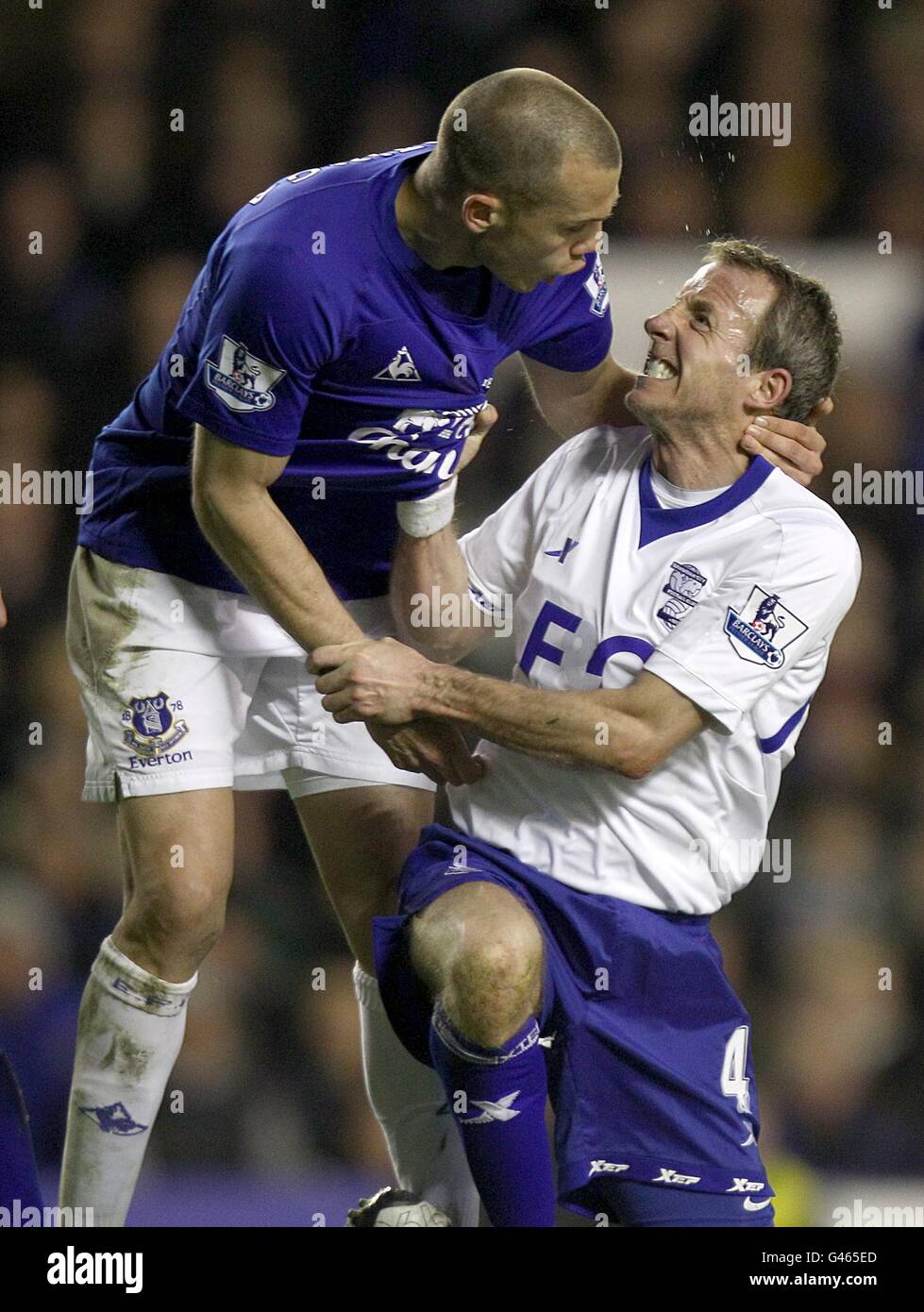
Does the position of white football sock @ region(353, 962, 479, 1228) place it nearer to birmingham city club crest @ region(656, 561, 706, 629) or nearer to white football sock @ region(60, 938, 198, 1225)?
white football sock @ region(60, 938, 198, 1225)

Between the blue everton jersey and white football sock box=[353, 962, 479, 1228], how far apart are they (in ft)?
1.89

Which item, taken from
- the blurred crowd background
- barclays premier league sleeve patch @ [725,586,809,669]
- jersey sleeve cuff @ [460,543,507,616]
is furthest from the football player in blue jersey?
the blurred crowd background

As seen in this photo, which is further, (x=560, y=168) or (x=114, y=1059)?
(x=114, y=1059)


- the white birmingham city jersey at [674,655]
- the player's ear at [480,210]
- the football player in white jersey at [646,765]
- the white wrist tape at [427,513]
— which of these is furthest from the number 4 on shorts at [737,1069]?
the player's ear at [480,210]

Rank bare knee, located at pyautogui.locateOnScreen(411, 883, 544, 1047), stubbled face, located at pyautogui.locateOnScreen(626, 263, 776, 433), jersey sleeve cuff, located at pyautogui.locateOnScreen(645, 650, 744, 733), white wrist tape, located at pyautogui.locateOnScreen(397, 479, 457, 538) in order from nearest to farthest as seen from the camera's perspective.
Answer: bare knee, located at pyautogui.locateOnScreen(411, 883, 544, 1047)
jersey sleeve cuff, located at pyautogui.locateOnScreen(645, 650, 744, 733)
stubbled face, located at pyautogui.locateOnScreen(626, 263, 776, 433)
white wrist tape, located at pyautogui.locateOnScreen(397, 479, 457, 538)

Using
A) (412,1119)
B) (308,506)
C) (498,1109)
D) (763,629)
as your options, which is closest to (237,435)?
(308,506)

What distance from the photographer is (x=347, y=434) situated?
1962mm

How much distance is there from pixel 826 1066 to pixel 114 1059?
1.27 m

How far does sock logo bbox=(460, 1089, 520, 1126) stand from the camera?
174 centimetres

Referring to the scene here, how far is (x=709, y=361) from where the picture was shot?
1924mm

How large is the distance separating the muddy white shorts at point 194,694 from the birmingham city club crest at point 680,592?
0.43m

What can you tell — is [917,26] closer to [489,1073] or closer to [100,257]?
[100,257]

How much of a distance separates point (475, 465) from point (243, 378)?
3.35 ft

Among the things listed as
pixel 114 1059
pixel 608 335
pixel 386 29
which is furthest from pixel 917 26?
pixel 114 1059
